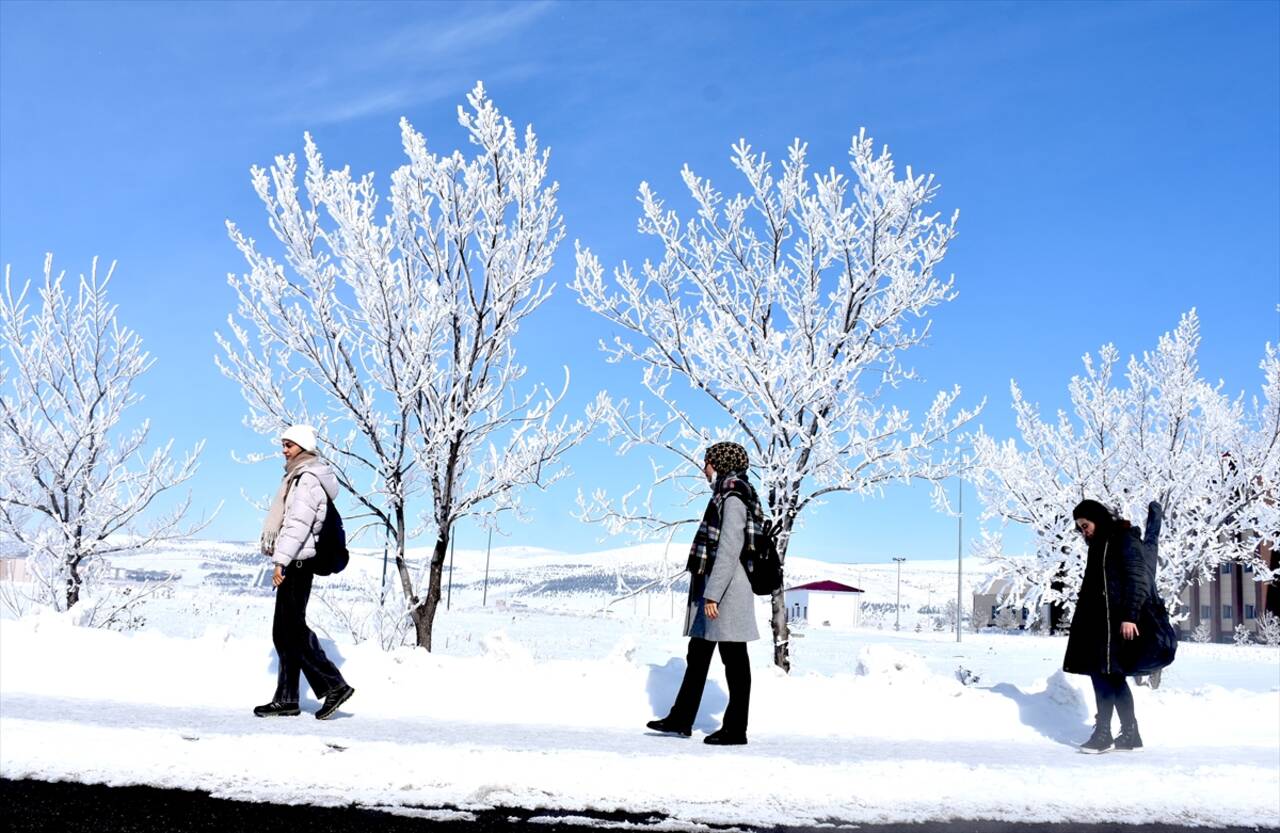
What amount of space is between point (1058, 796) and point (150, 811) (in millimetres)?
3873

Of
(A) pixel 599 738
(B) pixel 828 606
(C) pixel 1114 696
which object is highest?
(C) pixel 1114 696

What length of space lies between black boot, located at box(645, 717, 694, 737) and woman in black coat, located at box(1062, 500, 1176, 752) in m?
2.65

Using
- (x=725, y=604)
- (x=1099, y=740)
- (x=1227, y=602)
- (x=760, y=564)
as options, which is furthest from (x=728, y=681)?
(x=1227, y=602)

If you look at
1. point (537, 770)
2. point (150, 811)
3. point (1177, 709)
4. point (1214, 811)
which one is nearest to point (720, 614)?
point (537, 770)

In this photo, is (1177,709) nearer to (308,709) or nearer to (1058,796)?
(1058,796)

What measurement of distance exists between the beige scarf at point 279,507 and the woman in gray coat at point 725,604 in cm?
250

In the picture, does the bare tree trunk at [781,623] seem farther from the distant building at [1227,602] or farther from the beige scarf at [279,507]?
the distant building at [1227,602]

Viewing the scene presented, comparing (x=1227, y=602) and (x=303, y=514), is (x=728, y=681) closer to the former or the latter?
(x=303, y=514)

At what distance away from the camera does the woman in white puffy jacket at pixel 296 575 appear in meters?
6.50

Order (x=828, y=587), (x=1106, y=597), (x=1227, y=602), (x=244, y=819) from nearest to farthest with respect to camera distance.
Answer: (x=244, y=819), (x=1106, y=597), (x=1227, y=602), (x=828, y=587)

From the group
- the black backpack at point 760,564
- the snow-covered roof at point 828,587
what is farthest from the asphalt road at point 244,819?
the snow-covered roof at point 828,587

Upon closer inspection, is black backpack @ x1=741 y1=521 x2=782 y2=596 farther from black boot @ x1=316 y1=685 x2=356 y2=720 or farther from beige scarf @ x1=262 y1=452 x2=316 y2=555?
beige scarf @ x1=262 y1=452 x2=316 y2=555

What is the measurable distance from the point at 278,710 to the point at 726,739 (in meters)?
2.76

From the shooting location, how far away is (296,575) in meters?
6.56
